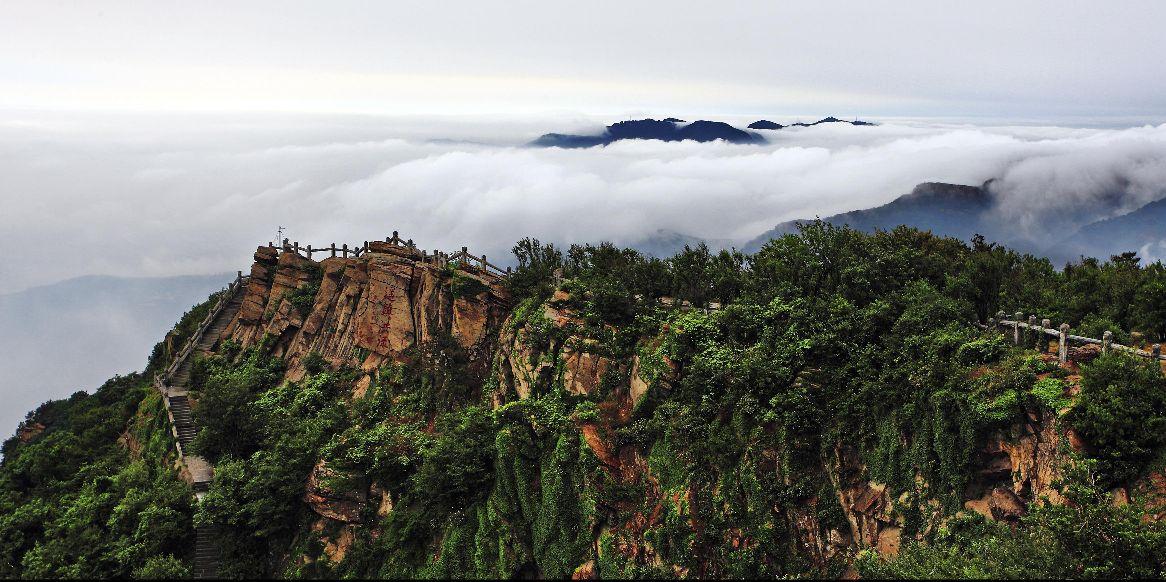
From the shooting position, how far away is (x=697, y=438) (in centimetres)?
1995

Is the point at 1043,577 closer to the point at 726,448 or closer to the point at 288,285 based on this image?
the point at 726,448

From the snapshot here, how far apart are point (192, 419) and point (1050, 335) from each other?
2865 cm

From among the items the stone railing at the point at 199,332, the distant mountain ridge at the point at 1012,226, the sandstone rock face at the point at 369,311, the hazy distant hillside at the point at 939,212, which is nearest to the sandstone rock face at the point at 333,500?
the sandstone rock face at the point at 369,311

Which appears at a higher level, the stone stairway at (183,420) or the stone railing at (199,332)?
the stone railing at (199,332)

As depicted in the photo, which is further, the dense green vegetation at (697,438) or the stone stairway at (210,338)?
the stone stairway at (210,338)

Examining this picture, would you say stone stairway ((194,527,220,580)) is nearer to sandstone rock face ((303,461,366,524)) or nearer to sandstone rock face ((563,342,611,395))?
sandstone rock face ((303,461,366,524))

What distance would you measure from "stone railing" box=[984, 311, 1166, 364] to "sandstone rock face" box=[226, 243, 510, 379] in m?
15.7

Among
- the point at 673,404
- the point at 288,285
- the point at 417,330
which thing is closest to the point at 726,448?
the point at 673,404

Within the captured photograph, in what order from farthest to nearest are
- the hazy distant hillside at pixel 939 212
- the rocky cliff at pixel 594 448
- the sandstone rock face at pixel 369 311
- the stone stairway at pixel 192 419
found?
1. the hazy distant hillside at pixel 939 212
2. the sandstone rock face at pixel 369 311
3. the stone stairway at pixel 192 419
4. the rocky cliff at pixel 594 448

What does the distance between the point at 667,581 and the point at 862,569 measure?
4.31 meters

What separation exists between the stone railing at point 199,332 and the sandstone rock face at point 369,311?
1967 mm

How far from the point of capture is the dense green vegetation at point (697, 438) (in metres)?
15.8

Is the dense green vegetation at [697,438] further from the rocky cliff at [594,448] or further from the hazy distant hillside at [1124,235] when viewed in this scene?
the hazy distant hillside at [1124,235]

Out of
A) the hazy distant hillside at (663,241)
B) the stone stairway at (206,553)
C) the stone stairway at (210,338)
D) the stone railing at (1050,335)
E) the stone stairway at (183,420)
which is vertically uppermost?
the stone railing at (1050,335)
